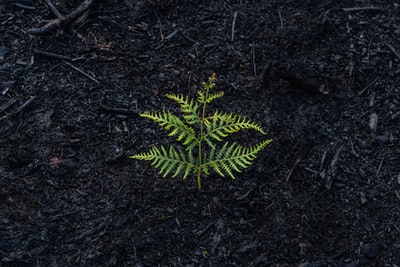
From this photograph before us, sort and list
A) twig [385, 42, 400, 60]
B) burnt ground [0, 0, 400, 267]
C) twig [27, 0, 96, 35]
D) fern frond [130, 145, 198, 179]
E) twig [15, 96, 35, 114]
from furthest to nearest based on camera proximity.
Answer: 1. twig [385, 42, 400, 60]
2. twig [27, 0, 96, 35]
3. twig [15, 96, 35, 114]
4. burnt ground [0, 0, 400, 267]
5. fern frond [130, 145, 198, 179]

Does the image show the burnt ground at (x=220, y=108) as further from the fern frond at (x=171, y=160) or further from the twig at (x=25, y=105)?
the fern frond at (x=171, y=160)

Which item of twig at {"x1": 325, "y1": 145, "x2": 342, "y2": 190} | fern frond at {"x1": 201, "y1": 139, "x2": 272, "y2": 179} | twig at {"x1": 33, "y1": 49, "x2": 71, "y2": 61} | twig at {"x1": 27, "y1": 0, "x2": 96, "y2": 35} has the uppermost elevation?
twig at {"x1": 27, "y1": 0, "x2": 96, "y2": 35}

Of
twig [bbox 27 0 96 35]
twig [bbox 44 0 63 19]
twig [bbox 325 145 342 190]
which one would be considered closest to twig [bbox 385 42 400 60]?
twig [bbox 325 145 342 190]

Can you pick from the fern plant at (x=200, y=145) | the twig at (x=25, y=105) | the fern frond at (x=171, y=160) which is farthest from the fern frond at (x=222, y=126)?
the twig at (x=25, y=105)

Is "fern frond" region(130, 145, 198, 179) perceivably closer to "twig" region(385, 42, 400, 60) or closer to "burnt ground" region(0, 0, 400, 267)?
"burnt ground" region(0, 0, 400, 267)

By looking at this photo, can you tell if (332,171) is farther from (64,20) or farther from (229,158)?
(64,20)

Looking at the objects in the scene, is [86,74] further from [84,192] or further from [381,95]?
[381,95]

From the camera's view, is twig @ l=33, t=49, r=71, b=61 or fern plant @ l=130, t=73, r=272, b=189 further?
twig @ l=33, t=49, r=71, b=61

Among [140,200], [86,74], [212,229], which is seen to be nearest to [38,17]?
[86,74]

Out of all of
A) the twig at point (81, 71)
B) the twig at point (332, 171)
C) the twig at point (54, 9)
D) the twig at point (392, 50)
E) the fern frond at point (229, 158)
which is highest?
the twig at point (54, 9)

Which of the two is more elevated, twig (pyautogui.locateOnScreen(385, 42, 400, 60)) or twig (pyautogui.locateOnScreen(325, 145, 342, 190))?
twig (pyautogui.locateOnScreen(385, 42, 400, 60))
